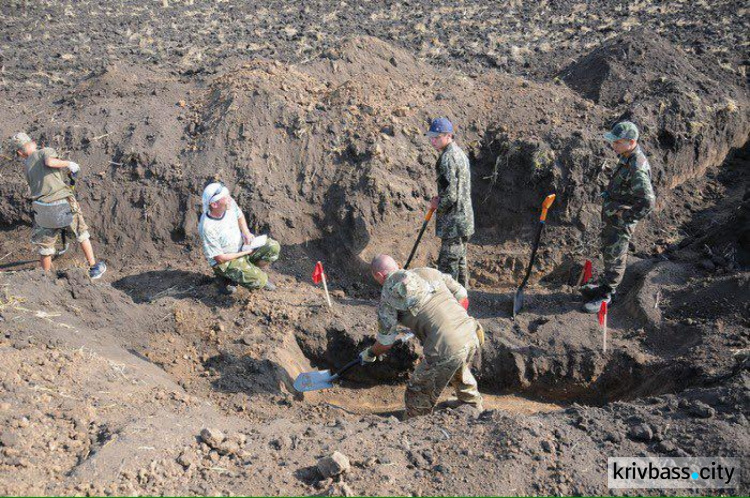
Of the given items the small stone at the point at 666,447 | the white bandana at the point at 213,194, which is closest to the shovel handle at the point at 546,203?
the small stone at the point at 666,447

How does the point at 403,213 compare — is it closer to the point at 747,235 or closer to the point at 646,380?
the point at 646,380

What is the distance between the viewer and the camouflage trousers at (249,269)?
254 inches

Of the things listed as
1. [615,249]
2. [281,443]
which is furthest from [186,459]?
[615,249]

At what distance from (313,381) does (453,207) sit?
2.36 meters

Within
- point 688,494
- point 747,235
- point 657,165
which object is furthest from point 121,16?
point 688,494

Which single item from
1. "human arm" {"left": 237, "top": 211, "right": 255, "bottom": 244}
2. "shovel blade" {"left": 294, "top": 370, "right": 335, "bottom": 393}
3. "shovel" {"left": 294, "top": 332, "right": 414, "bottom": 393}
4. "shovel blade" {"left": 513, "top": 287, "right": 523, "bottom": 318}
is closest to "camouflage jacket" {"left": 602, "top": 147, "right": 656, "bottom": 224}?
"shovel blade" {"left": 513, "top": 287, "right": 523, "bottom": 318}

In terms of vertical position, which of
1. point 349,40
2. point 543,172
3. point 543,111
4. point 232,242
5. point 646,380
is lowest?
point 646,380

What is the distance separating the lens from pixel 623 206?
248 inches

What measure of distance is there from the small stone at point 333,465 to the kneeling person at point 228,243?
9.26 feet

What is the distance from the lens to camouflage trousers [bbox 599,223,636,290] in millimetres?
6391

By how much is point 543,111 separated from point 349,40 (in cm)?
329

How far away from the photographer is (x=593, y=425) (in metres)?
4.77

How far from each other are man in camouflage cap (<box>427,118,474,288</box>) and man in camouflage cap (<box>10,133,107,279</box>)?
405cm

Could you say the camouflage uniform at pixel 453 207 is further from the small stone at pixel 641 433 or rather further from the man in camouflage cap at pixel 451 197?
the small stone at pixel 641 433
